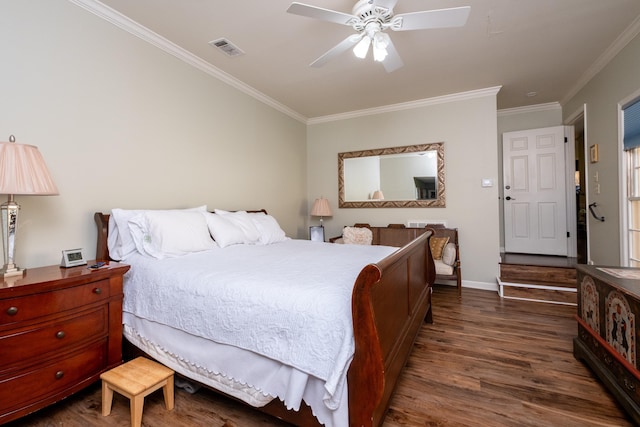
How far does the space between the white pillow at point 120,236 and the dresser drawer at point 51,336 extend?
0.48 m

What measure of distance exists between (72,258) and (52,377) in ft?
2.24

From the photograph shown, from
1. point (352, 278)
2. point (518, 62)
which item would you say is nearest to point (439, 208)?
point (518, 62)

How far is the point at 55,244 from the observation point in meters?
1.96

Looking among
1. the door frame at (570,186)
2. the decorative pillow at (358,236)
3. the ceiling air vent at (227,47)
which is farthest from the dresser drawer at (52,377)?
the door frame at (570,186)

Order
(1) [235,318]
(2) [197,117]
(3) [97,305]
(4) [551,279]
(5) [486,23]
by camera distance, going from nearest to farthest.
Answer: (1) [235,318]
(3) [97,305]
(5) [486,23]
(2) [197,117]
(4) [551,279]

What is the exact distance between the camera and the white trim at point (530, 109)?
444 cm

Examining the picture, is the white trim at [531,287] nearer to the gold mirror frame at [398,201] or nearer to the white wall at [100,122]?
the gold mirror frame at [398,201]

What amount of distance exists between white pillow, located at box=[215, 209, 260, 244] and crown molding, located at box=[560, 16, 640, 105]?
12.7ft

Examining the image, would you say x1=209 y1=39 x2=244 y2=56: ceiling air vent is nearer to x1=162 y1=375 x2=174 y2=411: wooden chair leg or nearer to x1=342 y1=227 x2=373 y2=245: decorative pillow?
x1=342 y1=227 x2=373 y2=245: decorative pillow


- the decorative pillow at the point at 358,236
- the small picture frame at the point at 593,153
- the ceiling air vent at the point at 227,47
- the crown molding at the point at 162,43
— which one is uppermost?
the ceiling air vent at the point at 227,47

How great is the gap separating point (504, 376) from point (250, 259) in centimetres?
190

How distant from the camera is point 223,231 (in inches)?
101

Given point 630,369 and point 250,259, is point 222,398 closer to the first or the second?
point 250,259

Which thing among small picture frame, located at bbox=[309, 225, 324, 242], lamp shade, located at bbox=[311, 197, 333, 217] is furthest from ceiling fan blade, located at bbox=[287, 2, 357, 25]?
small picture frame, located at bbox=[309, 225, 324, 242]
